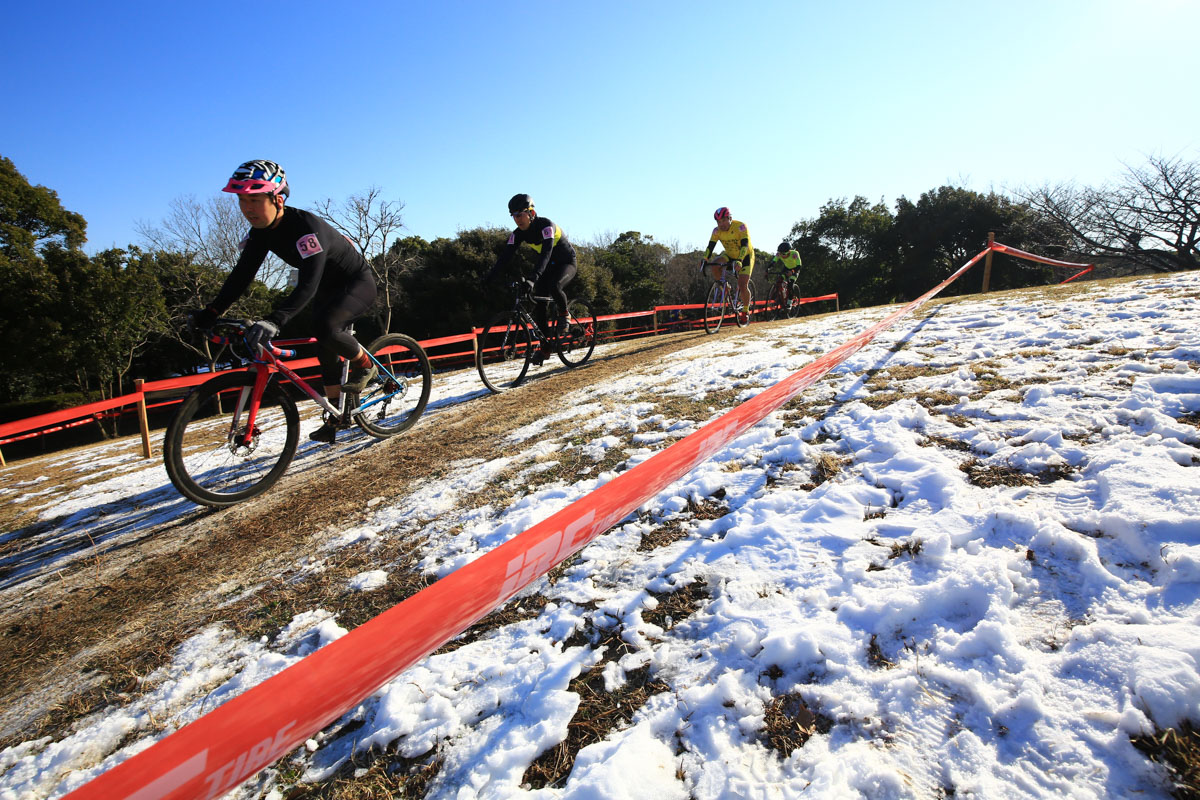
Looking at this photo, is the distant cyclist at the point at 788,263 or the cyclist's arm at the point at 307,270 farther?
the distant cyclist at the point at 788,263

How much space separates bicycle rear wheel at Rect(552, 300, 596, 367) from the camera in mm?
7318

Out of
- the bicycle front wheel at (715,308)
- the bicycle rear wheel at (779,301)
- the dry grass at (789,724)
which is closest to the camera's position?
Result: the dry grass at (789,724)

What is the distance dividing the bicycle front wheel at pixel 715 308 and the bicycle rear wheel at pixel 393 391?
6.37 m

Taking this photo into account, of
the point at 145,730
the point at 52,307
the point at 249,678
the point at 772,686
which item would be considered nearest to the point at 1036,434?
the point at 772,686

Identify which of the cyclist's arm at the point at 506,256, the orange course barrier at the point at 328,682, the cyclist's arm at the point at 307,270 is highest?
the cyclist's arm at the point at 506,256

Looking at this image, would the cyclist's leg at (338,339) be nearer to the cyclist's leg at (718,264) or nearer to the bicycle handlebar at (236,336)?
the bicycle handlebar at (236,336)

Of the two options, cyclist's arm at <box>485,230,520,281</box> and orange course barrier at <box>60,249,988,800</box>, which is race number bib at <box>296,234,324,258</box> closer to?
cyclist's arm at <box>485,230,520,281</box>

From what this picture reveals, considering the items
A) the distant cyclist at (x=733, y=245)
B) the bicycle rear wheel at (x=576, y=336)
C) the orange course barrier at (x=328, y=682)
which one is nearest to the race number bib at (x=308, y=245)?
the orange course barrier at (x=328, y=682)

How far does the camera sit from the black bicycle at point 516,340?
6.43 metres

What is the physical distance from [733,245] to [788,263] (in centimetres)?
480

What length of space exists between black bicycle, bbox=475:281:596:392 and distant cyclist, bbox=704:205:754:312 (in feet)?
11.9

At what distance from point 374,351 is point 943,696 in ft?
17.2

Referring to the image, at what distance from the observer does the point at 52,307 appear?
1519 centimetres

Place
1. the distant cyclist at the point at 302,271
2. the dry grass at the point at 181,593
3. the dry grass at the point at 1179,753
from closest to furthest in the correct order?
1. the dry grass at the point at 1179,753
2. the dry grass at the point at 181,593
3. the distant cyclist at the point at 302,271
